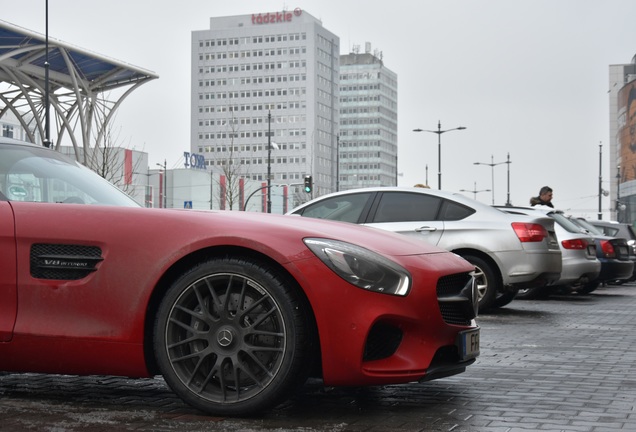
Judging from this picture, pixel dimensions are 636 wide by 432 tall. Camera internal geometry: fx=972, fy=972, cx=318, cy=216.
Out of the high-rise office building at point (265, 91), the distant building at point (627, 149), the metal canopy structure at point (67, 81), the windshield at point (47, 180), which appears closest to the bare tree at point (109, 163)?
the metal canopy structure at point (67, 81)

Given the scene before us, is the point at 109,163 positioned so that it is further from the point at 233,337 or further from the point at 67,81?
the point at 233,337

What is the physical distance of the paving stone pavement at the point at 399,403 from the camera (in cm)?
454

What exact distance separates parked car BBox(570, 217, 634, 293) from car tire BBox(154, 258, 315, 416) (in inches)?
567

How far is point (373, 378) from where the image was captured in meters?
4.59

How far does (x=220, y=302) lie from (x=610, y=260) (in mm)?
15210

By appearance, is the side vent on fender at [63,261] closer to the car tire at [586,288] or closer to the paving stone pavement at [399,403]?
the paving stone pavement at [399,403]

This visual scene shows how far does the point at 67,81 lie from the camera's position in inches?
2753

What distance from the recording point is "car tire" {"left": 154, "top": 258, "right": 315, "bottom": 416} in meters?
4.58

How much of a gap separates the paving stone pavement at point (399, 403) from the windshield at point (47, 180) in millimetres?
1084

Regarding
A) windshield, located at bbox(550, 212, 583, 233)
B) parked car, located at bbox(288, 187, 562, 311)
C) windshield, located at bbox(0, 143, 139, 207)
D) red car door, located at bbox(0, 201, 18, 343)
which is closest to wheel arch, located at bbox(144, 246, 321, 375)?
red car door, located at bbox(0, 201, 18, 343)

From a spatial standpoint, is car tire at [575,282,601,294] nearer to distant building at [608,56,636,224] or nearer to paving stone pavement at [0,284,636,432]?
paving stone pavement at [0,284,636,432]

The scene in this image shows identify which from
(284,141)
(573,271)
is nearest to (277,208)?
(284,141)

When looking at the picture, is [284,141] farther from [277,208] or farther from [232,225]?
[232,225]

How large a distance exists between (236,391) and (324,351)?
466 mm
